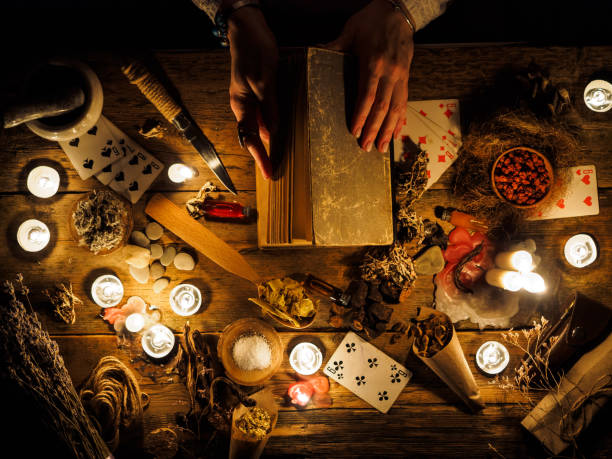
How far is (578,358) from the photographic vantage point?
1756 millimetres

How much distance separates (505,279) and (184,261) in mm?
1623

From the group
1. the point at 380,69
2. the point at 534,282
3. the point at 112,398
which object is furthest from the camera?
the point at 112,398

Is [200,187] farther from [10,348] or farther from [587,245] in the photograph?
[587,245]

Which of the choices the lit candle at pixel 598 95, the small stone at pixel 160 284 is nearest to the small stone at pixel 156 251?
the small stone at pixel 160 284

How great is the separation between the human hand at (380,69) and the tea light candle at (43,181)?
1585 mm

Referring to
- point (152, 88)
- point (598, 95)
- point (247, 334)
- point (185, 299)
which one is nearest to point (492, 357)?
point (247, 334)

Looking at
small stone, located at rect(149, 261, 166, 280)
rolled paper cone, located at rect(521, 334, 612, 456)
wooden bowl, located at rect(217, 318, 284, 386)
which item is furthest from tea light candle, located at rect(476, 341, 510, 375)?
small stone, located at rect(149, 261, 166, 280)

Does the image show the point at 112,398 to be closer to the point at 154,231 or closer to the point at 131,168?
the point at 154,231

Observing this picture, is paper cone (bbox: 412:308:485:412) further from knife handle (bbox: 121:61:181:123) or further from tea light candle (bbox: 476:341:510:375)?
knife handle (bbox: 121:61:181:123)

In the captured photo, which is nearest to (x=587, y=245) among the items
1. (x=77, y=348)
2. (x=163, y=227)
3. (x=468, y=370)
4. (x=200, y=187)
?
(x=468, y=370)

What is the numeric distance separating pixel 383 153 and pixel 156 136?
119 cm

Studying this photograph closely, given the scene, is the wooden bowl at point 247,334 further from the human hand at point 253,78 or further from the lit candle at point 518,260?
the lit candle at point 518,260

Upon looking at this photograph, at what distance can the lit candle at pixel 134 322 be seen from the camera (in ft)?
6.15

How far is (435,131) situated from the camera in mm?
1929
